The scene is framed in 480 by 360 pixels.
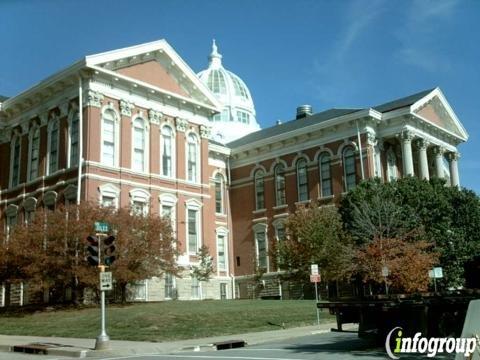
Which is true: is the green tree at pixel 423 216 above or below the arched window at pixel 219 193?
below

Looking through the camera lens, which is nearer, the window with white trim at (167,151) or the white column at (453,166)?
the window with white trim at (167,151)

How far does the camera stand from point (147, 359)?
567 inches

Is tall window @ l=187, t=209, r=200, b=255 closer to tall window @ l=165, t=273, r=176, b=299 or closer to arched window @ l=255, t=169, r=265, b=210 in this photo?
tall window @ l=165, t=273, r=176, b=299

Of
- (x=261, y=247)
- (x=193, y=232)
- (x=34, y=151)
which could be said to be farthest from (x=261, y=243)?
(x=34, y=151)

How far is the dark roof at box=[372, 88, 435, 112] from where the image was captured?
45031 millimetres

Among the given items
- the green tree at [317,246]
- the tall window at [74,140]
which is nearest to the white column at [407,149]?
the green tree at [317,246]

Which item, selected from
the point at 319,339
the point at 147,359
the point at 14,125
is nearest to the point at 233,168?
the point at 14,125

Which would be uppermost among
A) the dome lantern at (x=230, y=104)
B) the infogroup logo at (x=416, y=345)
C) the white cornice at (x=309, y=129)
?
the dome lantern at (x=230, y=104)

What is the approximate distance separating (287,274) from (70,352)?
2474 cm

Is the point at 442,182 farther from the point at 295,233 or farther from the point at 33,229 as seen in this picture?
the point at 33,229

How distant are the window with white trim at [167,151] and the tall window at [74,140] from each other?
6060 millimetres

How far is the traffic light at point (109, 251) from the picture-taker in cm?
1855

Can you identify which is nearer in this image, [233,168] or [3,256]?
[3,256]

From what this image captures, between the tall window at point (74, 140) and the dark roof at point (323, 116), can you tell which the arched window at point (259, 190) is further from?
the tall window at point (74, 140)
